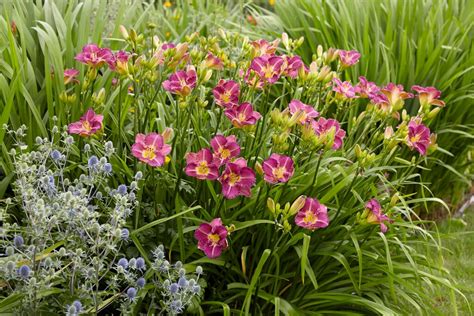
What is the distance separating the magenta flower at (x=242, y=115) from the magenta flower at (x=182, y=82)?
15 cm

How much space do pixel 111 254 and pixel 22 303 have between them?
385 mm

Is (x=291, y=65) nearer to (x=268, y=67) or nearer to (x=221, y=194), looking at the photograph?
(x=268, y=67)

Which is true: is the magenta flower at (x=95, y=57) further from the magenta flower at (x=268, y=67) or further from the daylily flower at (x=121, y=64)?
the magenta flower at (x=268, y=67)

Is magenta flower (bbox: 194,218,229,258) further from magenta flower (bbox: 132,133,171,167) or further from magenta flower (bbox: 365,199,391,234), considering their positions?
magenta flower (bbox: 365,199,391,234)

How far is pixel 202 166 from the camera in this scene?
199 cm

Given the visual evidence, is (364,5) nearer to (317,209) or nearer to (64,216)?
(317,209)

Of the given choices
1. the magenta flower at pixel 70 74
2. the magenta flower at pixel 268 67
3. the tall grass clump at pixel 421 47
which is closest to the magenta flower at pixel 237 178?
the magenta flower at pixel 268 67

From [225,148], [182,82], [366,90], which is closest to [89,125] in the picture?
[182,82]

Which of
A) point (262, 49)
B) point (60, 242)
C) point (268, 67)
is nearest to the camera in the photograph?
point (60, 242)

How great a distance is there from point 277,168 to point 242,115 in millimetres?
207

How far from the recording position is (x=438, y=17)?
380 centimetres

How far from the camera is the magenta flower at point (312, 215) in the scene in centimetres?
200

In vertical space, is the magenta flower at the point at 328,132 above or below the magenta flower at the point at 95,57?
below

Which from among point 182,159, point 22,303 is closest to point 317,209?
point 182,159
